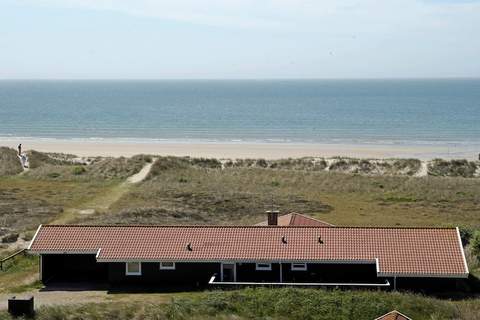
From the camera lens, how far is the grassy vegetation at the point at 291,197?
46.0 metres

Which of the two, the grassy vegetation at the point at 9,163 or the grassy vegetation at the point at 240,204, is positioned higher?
the grassy vegetation at the point at 9,163

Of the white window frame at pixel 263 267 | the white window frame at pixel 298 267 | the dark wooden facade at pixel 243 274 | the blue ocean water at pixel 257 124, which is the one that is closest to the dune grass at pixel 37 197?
the dark wooden facade at pixel 243 274

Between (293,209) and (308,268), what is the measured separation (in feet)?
61.5

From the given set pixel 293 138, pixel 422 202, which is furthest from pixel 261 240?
pixel 293 138

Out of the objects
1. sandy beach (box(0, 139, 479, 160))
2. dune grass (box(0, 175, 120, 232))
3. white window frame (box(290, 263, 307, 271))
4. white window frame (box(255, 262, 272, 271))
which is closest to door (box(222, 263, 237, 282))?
white window frame (box(255, 262, 272, 271))

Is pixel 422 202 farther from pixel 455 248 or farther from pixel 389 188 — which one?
pixel 455 248

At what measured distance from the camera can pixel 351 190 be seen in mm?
56094

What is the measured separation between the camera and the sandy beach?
282 ft

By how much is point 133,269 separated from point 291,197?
76.5 ft

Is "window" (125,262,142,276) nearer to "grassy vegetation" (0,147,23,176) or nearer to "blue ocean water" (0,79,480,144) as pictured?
"grassy vegetation" (0,147,23,176)

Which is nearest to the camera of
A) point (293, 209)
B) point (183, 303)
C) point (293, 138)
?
point (183, 303)

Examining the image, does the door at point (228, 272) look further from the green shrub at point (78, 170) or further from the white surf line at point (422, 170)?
the white surf line at point (422, 170)

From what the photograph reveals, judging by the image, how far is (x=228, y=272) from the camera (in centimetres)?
3025

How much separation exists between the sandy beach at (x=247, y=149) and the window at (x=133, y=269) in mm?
52383
